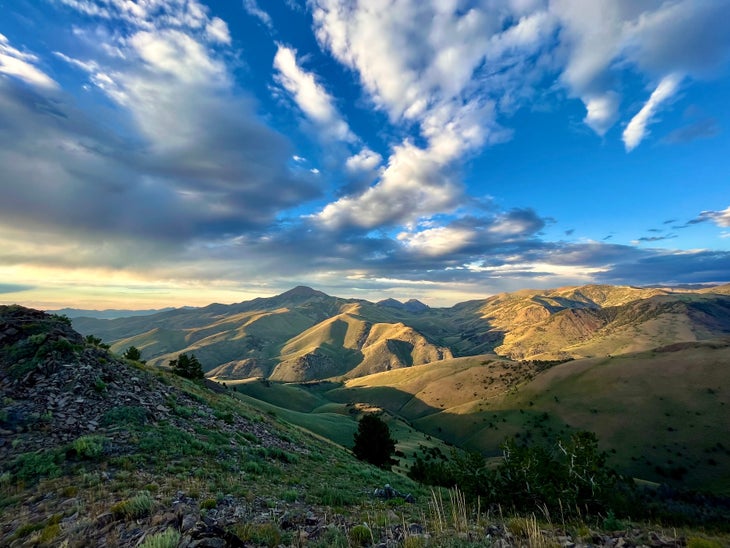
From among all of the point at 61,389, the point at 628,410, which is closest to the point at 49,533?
the point at 61,389

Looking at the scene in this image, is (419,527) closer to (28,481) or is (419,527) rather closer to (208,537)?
(208,537)

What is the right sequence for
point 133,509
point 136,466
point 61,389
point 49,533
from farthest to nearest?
point 61,389
point 136,466
point 133,509
point 49,533

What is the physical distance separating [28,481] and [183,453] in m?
5.31

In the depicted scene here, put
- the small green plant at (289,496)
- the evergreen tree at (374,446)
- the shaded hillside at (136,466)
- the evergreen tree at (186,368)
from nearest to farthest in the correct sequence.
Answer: the shaded hillside at (136,466), the small green plant at (289,496), the evergreen tree at (374,446), the evergreen tree at (186,368)

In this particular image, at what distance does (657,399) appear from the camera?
277 ft

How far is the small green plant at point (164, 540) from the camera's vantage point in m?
6.21

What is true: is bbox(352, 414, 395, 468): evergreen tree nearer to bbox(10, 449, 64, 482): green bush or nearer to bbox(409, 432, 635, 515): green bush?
bbox(409, 432, 635, 515): green bush

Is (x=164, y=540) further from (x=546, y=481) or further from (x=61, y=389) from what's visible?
(x=61, y=389)

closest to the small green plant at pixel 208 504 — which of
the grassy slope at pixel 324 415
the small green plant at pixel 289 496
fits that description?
the small green plant at pixel 289 496

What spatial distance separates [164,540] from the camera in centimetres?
639

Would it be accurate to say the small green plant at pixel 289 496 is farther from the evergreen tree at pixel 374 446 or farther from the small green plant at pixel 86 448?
the evergreen tree at pixel 374 446

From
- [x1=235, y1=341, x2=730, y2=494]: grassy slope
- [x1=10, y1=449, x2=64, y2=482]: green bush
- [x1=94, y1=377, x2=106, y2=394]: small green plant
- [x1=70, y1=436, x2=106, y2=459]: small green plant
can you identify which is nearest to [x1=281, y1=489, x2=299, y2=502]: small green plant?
[x1=70, y1=436, x2=106, y2=459]: small green plant

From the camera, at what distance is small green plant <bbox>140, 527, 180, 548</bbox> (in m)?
6.21

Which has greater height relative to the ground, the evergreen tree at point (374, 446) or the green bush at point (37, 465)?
the green bush at point (37, 465)
